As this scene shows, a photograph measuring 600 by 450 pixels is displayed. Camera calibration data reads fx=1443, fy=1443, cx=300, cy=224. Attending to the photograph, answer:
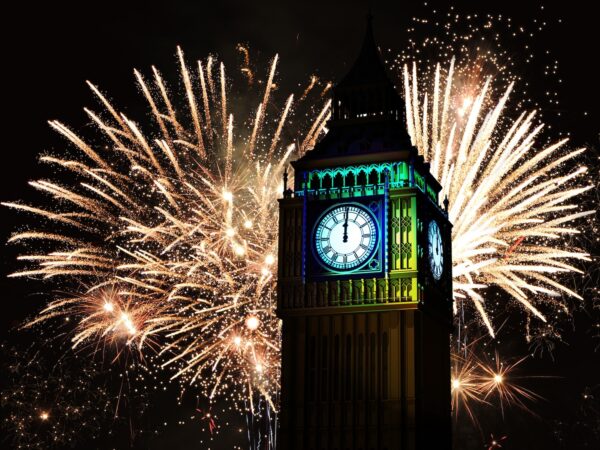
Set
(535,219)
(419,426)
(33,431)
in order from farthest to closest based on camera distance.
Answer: (33,431) < (535,219) < (419,426)

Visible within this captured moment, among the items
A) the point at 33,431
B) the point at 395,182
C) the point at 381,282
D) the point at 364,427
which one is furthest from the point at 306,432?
the point at 33,431

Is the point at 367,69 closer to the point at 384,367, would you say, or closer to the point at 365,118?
the point at 365,118

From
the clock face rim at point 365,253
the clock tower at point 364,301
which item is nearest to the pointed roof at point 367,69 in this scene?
the clock tower at point 364,301

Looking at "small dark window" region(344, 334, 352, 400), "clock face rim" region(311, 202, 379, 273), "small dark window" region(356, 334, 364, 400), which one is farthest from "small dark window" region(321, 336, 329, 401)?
"clock face rim" region(311, 202, 379, 273)

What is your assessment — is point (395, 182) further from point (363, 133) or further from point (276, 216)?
point (276, 216)

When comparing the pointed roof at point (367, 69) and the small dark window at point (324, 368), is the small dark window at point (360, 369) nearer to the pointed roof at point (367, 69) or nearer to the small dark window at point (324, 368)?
the small dark window at point (324, 368)

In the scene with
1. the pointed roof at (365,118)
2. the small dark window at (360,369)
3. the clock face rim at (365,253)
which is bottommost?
the small dark window at (360,369)

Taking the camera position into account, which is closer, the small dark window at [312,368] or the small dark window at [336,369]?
the small dark window at [336,369]
